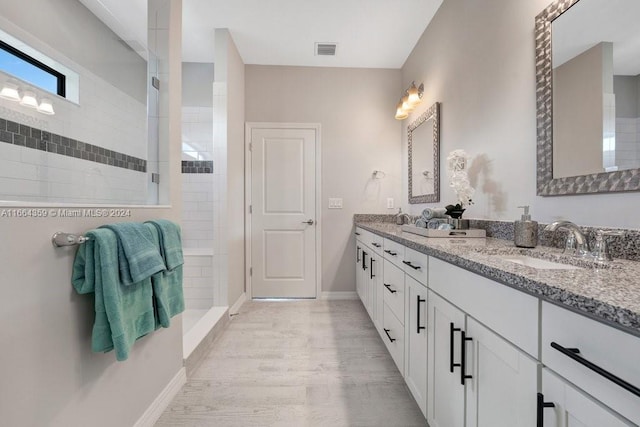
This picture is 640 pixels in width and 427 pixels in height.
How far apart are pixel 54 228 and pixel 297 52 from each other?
278 cm

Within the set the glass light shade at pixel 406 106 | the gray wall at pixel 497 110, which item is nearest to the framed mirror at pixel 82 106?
the gray wall at pixel 497 110

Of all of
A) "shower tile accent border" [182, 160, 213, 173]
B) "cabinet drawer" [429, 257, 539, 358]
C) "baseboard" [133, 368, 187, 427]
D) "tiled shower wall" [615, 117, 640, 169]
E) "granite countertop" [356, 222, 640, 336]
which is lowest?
"baseboard" [133, 368, 187, 427]

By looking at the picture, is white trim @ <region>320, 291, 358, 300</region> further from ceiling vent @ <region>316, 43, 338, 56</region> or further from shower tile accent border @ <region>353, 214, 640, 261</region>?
ceiling vent @ <region>316, 43, 338, 56</region>

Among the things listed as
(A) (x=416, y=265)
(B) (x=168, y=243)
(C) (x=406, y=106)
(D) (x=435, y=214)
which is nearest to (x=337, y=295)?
(D) (x=435, y=214)

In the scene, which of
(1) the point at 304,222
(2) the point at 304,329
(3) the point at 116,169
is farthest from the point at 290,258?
(3) the point at 116,169

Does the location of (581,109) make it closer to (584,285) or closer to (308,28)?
(584,285)

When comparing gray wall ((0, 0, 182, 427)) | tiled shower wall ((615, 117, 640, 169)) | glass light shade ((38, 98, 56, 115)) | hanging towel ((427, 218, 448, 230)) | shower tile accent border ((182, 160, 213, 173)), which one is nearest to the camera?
gray wall ((0, 0, 182, 427))

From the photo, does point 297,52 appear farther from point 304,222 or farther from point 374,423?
point 374,423

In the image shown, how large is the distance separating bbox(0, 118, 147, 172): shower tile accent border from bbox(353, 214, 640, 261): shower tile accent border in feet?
6.56

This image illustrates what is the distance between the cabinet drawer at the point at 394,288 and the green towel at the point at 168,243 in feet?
3.96

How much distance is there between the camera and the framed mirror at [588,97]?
3.09 ft


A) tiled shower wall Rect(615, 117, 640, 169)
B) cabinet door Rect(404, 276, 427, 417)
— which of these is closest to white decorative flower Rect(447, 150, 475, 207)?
cabinet door Rect(404, 276, 427, 417)

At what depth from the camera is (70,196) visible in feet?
3.58

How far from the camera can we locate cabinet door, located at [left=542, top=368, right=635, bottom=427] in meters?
0.49
